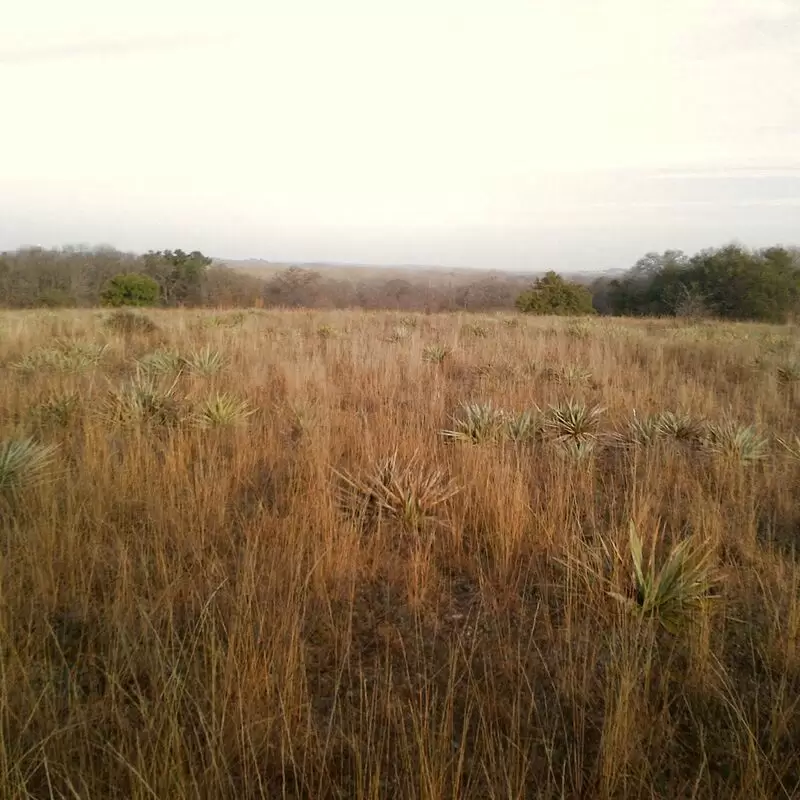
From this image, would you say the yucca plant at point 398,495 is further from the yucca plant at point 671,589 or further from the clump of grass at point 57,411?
the clump of grass at point 57,411

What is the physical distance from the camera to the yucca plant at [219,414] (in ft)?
15.7

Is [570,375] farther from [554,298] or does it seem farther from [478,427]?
[554,298]

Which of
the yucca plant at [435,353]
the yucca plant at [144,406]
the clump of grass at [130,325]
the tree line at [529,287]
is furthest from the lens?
the tree line at [529,287]

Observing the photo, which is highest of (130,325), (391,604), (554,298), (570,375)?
(554,298)

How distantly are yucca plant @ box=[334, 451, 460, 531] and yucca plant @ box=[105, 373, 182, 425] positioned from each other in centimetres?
205

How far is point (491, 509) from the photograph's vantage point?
321cm

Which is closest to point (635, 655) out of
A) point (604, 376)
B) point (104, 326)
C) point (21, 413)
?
point (21, 413)

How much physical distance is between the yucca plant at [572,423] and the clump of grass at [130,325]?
344 inches

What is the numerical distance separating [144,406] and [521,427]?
3.22 metres

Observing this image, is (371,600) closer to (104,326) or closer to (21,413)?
(21,413)

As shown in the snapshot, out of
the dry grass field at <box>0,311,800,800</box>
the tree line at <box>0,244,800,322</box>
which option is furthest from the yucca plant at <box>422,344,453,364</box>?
the tree line at <box>0,244,800,322</box>

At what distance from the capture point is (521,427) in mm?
4699

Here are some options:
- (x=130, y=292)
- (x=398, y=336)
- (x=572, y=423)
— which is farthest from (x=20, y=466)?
(x=130, y=292)

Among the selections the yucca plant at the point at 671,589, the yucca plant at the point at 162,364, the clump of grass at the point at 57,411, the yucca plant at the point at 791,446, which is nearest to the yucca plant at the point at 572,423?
the yucca plant at the point at 791,446
